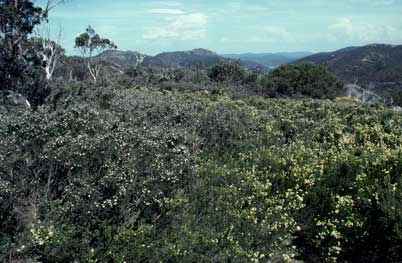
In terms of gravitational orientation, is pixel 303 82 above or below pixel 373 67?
below

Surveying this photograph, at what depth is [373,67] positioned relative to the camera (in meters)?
82.1

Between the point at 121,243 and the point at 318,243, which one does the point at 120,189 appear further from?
the point at 318,243

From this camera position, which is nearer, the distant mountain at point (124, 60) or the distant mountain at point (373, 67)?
the distant mountain at point (124, 60)

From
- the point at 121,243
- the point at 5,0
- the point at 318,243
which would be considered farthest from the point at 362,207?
the point at 5,0

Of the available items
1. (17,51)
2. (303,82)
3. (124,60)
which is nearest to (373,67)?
(124,60)

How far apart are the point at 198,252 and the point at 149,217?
101 cm

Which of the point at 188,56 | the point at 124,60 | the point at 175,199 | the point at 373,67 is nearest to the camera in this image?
the point at 175,199

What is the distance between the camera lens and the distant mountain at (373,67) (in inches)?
2527

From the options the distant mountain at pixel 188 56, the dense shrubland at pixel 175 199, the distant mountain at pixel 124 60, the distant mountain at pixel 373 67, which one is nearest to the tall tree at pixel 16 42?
the dense shrubland at pixel 175 199

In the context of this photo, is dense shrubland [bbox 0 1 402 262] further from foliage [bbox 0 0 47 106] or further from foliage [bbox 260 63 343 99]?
foliage [bbox 260 63 343 99]

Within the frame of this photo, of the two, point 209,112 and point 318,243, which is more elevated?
point 209,112

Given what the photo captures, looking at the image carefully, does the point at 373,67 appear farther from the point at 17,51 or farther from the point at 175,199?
the point at 175,199

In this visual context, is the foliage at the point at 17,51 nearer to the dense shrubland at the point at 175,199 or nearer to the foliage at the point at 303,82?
the dense shrubland at the point at 175,199

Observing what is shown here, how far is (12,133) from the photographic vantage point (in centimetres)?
575
